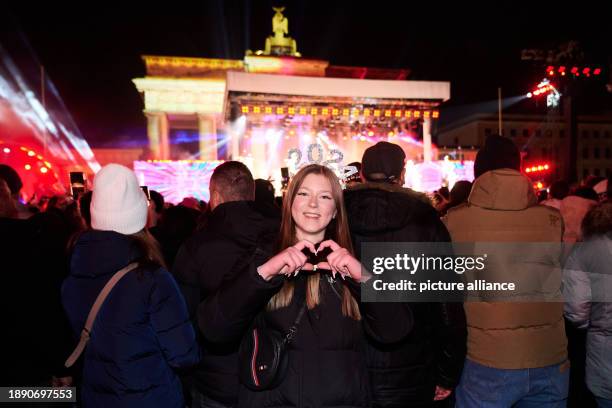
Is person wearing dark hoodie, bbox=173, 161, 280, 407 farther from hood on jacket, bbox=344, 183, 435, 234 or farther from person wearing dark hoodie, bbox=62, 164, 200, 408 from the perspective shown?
hood on jacket, bbox=344, 183, 435, 234

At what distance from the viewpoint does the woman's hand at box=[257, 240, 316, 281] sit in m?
1.77

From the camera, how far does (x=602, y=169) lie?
232 ft

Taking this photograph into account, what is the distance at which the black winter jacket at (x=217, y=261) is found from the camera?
2629 mm

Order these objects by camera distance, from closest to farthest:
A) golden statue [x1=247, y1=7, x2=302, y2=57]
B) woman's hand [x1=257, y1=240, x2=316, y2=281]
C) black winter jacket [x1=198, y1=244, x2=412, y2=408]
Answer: woman's hand [x1=257, y1=240, x2=316, y2=281], black winter jacket [x1=198, y1=244, x2=412, y2=408], golden statue [x1=247, y1=7, x2=302, y2=57]

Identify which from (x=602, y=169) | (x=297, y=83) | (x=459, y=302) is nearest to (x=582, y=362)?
(x=459, y=302)

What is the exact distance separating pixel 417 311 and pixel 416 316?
0.03 m

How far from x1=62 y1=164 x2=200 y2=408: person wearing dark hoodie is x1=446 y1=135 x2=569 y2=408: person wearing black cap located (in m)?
1.71

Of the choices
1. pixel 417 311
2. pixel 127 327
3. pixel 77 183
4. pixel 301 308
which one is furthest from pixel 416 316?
pixel 77 183

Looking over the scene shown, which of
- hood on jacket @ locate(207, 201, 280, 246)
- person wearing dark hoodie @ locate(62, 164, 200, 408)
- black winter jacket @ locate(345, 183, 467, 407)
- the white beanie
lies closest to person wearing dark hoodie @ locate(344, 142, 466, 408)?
black winter jacket @ locate(345, 183, 467, 407)

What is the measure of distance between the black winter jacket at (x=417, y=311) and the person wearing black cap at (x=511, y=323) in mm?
289

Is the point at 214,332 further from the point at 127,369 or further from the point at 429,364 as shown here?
the point at 429,364

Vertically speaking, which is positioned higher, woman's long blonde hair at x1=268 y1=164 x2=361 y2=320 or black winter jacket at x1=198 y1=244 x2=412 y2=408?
woman's long blonde hair at x1=268 y1=164 x2=361 y2=320

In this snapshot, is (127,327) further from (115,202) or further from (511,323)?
(511,323)

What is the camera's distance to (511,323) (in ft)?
8.34
